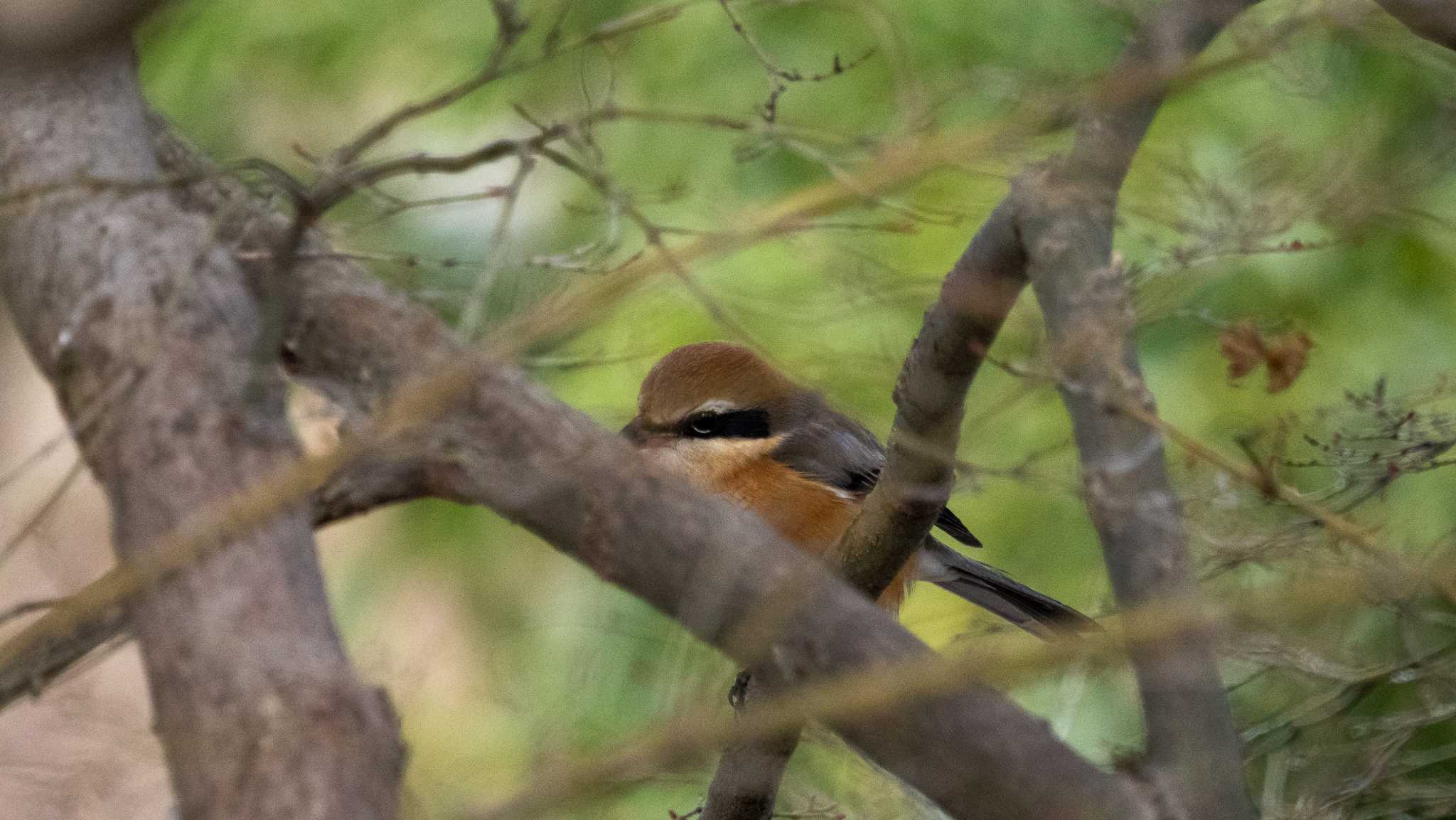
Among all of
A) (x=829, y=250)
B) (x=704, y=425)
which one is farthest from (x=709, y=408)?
(x=829, y=250)

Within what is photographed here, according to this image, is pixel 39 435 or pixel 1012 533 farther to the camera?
pixel 39 435

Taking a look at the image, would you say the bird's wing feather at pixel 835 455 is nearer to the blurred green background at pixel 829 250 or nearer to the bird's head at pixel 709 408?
the bird's head at pixel 709 408

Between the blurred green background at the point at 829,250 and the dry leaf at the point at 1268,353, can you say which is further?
the blurred green background at the point at 829,250

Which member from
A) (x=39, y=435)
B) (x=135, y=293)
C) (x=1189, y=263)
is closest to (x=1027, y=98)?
(x=1189, y=263)

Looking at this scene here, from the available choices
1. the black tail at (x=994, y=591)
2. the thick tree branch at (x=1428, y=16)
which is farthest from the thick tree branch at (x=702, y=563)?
the black tail at (x=994, y=591)

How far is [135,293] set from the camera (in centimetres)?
228

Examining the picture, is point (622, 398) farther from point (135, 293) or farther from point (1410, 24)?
point (1410, 24)

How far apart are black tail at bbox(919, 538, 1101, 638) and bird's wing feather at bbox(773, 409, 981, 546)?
0.23ft

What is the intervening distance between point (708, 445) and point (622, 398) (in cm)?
63

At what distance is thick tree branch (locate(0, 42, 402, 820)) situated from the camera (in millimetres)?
1793

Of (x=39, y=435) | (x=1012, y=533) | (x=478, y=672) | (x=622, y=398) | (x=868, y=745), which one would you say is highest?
(x=868, y=745)

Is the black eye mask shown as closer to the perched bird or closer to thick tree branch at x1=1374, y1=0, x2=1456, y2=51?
the perched bird

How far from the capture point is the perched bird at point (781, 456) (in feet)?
10.7

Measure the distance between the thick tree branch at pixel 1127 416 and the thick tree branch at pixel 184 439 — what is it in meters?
0.91
